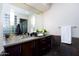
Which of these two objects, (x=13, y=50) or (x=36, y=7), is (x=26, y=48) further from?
(x=36, y=7)

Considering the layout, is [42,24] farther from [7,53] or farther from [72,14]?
[7,53]

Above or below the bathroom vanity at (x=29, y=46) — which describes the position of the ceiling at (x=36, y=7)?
above

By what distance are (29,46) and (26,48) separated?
86mm

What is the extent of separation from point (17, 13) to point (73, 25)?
96cm

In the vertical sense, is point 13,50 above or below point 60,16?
below

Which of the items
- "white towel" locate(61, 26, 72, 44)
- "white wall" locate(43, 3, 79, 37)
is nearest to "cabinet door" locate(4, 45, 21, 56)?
Answer: "white wall" locate(43, 3, 79, 37)

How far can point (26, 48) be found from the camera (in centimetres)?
167

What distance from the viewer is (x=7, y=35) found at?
155 centimetres

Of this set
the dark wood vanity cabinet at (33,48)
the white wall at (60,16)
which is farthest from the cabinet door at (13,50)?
the white wall at (60,16)

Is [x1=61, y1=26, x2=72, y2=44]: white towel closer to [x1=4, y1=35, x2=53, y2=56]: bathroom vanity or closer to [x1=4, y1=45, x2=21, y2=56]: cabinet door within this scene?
[x1=4, y1=35, x2=53, y2=56]: bathroom vanity

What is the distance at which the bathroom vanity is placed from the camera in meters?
1.43

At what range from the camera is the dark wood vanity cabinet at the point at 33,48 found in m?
1.49

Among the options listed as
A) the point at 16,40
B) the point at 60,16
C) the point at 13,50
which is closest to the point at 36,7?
the point at 60,16

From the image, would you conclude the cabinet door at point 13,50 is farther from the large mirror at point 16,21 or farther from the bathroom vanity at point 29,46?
the large mirror at point 16,21
